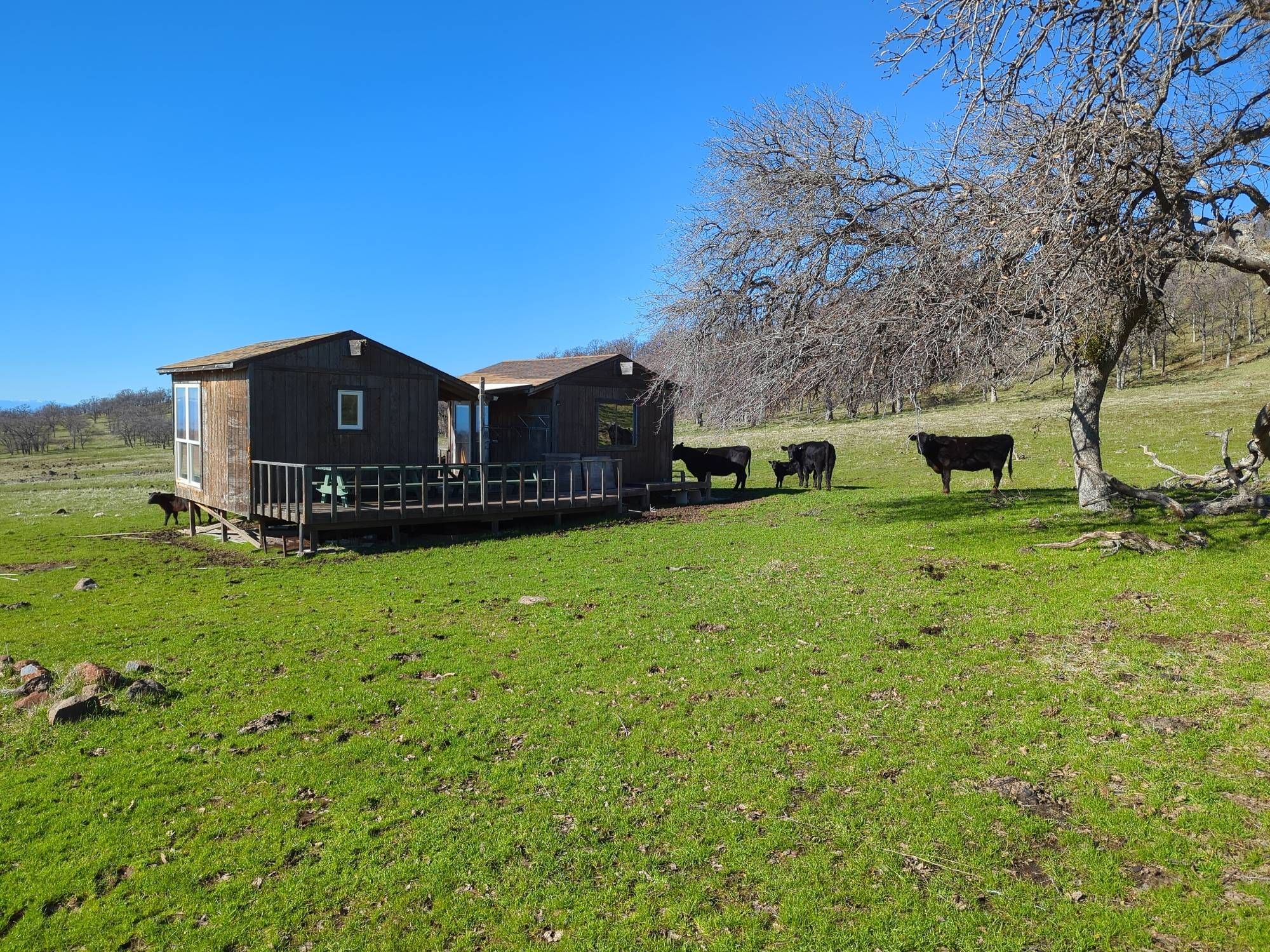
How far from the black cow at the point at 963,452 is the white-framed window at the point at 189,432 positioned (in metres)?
18.4

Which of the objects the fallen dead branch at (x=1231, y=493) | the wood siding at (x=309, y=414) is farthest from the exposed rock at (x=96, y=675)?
the fallen dead branch at (x=1231, y=493)

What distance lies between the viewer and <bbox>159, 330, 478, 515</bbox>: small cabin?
17328mm

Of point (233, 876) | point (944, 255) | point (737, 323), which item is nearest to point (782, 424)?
point (737, 323)

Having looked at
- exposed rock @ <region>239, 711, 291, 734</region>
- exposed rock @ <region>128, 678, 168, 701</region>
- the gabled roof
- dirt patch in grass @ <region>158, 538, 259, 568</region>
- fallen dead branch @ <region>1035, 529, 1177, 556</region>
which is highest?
the gabled roof

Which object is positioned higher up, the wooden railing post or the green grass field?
the wooden railing post

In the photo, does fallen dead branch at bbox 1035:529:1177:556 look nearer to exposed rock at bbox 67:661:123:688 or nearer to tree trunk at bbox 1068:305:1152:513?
tree trunk at bbox 1068:305:1152:513

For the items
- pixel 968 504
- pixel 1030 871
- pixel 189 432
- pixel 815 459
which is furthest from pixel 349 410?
pixel 1030 871

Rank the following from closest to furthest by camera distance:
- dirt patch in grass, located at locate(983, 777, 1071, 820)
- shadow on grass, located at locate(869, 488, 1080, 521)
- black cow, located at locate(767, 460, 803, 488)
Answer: dirt patch in grass, located at locate(983, 777, 1071, 820) < shadow on grass, located at locate(869, 488, 1080, 521) < black cow, located at locate(767, 460, 803, 488)

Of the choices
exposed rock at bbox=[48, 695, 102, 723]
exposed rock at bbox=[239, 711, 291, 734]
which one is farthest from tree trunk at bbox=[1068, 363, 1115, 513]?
exposed rock at bbox=[48, 695, 102, 723]

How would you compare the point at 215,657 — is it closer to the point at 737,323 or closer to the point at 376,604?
the point at 376,604

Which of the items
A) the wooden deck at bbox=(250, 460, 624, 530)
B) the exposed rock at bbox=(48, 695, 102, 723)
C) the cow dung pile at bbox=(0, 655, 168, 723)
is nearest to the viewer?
the exposed rock at bbox=(48, 695, 102, 723)

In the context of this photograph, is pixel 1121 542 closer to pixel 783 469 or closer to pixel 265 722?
pixel 265 722

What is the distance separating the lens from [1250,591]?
8742 millimetres

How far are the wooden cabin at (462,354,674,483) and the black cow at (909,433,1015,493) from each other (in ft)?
23.1
